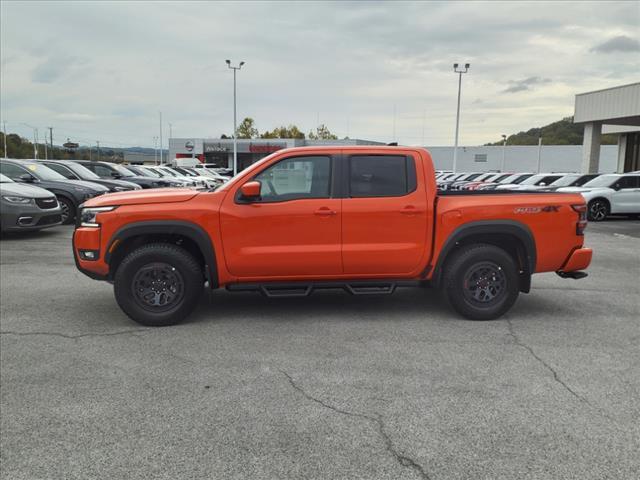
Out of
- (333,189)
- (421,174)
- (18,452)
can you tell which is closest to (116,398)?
(18,452)

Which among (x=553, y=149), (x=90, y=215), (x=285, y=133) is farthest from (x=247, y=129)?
(x=90, y=215)

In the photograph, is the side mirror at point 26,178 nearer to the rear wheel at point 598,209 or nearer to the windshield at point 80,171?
the windshield at point 80,171

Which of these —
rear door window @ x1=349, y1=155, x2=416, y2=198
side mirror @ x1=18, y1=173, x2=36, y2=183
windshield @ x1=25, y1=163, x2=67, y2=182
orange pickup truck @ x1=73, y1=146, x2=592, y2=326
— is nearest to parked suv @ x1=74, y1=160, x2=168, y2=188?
windshield @ x1=25, y1=163, x2=67, y2=182

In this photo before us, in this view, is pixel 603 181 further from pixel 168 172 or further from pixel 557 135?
pixel 557 135

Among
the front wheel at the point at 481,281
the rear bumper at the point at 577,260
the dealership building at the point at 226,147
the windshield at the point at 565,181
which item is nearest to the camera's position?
the front wheel at the point at 481,281

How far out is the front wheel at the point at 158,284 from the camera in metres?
5.53

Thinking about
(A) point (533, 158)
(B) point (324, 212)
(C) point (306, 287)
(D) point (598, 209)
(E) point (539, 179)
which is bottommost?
(C) point (306, 287)

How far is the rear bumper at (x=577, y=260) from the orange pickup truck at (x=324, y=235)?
0.01m

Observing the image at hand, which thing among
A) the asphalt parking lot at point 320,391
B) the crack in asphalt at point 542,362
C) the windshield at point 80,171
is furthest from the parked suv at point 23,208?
the crack in asphalt at point 542,362

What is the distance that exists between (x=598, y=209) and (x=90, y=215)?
630 inches

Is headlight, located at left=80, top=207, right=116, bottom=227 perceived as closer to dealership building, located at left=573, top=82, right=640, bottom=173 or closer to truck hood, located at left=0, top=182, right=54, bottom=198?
truck hood, located at left=0, top=182, right=54, bottom=198

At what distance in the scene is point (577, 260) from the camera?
5.89 metres

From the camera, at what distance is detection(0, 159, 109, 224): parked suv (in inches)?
547

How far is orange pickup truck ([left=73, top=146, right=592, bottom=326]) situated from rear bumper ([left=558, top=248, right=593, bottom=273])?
0.04 feet
